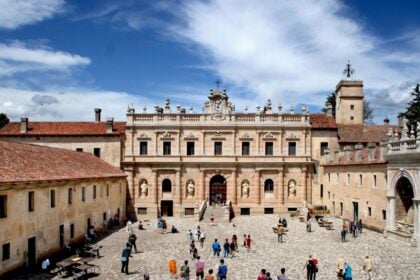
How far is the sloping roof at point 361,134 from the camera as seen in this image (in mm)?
47312

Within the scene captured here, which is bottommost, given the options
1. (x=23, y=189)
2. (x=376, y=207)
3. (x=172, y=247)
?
(x=172, y=247)

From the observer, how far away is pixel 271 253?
2756 centimetres

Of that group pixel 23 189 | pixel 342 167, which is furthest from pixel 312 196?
pixel 23 189

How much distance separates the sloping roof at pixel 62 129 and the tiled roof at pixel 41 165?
Answer: 698 cm

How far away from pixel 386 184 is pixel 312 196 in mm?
15157

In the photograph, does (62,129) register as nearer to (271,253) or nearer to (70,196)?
(70,196)

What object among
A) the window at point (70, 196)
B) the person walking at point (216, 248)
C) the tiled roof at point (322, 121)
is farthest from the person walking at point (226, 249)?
the tiled roof at point (322, 121)

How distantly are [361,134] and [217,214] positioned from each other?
1887 cm

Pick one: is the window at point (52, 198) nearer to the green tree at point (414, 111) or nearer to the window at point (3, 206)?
the window at point (3, 206)

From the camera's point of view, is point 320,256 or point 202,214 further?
point 202,214

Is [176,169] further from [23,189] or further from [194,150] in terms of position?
[23,189]

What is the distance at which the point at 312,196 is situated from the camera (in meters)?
47.3

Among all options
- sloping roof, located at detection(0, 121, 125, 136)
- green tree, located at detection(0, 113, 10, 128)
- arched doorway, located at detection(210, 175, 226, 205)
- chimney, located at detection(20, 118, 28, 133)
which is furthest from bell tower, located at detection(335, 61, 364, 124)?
green tree, located at detection(0, 113, 10, 128)

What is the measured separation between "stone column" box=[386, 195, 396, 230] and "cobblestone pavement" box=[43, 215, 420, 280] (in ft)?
3.47
